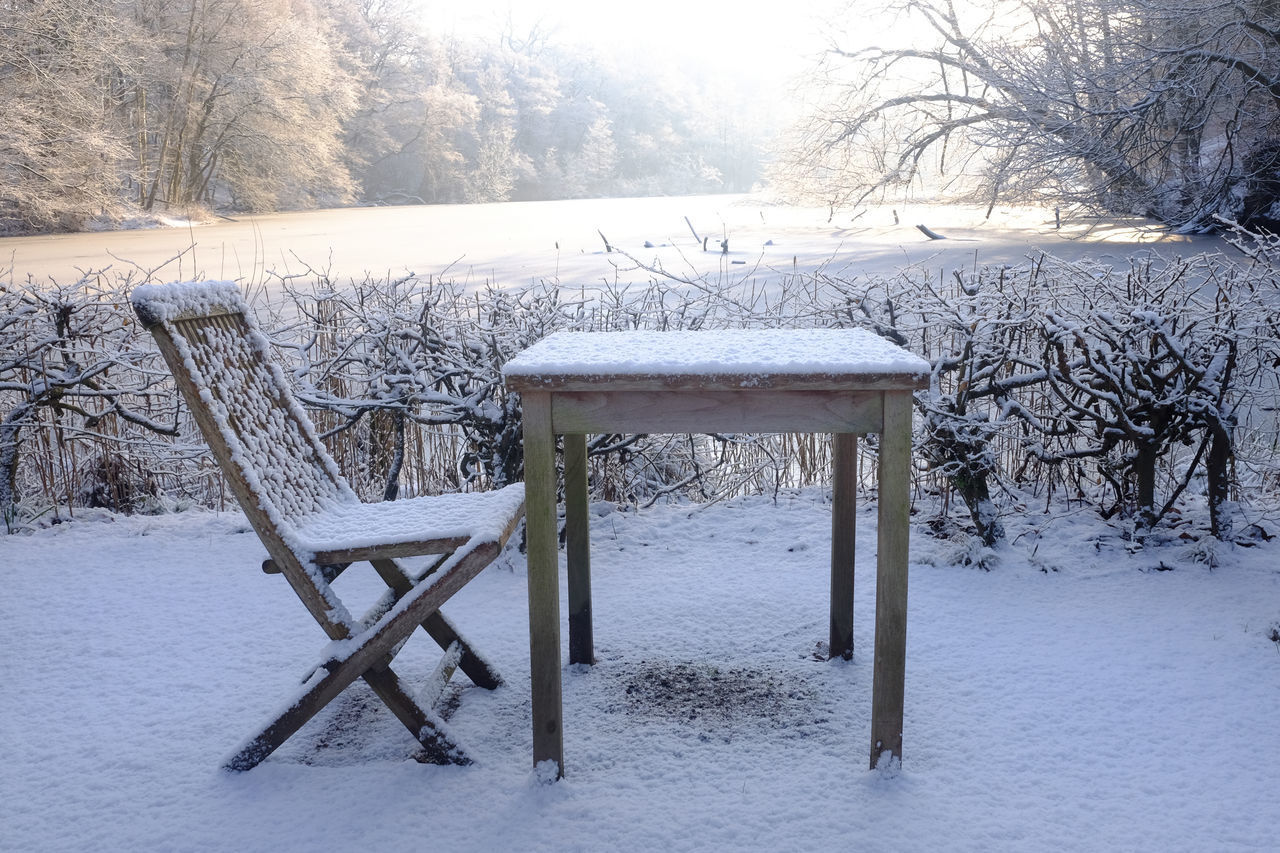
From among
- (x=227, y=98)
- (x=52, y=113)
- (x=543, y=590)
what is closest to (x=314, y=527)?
(x=543, y=590)

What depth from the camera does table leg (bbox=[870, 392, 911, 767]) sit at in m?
2.03

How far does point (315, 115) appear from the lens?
33.4m

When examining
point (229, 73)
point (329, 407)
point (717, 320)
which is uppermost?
point (229, 73)

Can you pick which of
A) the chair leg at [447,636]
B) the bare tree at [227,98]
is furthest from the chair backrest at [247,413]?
the bare tree at [227,98]

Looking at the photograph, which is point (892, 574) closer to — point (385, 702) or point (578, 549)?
point (578, 549)

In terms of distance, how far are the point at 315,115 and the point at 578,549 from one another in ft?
114

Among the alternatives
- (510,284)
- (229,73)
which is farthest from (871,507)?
(229,73)

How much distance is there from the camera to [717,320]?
5.00 meters

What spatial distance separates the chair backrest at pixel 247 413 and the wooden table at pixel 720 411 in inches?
22.2

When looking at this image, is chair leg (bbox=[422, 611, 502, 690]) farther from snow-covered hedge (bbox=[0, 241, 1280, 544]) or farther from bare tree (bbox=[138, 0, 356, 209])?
bare tree (bbox=[138, 0, 356, 209])

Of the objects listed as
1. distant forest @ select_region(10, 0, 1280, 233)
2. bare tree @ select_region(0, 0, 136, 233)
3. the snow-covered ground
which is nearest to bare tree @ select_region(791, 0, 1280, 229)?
distant forest @ select_region(10, 0, 1280, 233)

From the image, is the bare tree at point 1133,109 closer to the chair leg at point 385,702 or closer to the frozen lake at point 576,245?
the frozen lake at point 576,245

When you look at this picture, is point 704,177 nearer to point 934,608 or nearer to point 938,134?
point 938,134

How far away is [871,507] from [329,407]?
2.66 metres
